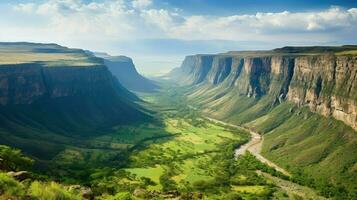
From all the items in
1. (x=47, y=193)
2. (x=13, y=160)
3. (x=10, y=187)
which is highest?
(x=10, y=187)

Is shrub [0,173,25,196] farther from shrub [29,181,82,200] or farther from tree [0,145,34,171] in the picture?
tree [0,145,34,171]

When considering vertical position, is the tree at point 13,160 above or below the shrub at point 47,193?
below

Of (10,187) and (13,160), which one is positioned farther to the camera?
(13,160)

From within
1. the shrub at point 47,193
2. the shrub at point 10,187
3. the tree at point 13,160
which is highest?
the shrub at point 10,187

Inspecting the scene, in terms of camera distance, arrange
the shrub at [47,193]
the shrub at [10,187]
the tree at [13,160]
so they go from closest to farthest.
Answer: the shrub at [10,187] → the shrub at [47,193] → the tree at [13,160]

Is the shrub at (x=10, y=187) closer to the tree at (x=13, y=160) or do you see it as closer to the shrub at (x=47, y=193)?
the shrub at (x=47, y=193)

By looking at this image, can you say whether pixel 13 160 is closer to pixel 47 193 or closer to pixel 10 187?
pixel 10 187

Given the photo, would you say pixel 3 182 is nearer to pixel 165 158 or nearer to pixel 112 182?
pixel 112 182

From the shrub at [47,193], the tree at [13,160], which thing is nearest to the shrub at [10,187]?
the shrub at [47,193]

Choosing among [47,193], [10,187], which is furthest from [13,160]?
[47,193]

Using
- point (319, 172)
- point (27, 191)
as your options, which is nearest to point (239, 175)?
point (319, 172)

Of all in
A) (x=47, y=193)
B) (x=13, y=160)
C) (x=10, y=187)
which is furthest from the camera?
(x=13, y=160)
